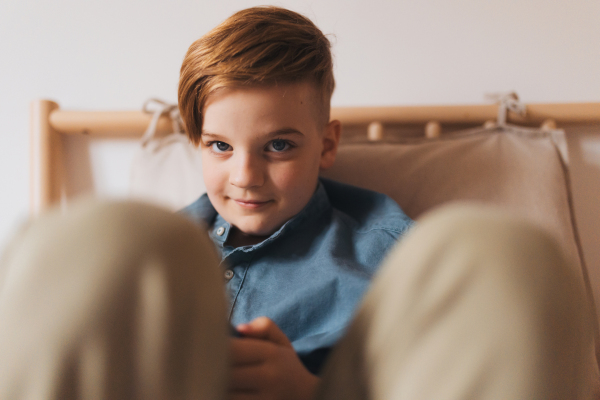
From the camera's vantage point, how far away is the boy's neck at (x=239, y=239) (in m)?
0.76

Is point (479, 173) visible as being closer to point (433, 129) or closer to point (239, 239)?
point (433, 129)

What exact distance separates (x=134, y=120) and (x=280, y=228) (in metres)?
0.53

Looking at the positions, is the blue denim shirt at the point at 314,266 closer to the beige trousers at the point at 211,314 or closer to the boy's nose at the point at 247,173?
the boy's nose at the point at 247,173

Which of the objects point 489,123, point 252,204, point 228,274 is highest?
point 489,123

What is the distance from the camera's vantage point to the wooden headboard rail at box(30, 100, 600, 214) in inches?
37.3

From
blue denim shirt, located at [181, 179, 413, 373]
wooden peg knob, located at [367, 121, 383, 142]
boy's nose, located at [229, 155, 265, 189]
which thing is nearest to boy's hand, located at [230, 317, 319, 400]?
blue denim shirt, located at [181, 179, 413, 373]

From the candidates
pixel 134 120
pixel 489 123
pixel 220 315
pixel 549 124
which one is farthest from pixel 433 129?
pixel 220 315

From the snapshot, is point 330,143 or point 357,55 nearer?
point 330,143

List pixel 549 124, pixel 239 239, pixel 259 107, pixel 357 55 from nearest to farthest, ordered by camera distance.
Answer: pixel 259 107 < pixel 239 239 < pixel 549 124 < pixel 357 55

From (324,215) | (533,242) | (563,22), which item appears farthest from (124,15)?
(533,242)

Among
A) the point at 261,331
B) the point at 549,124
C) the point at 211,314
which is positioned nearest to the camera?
the point at 211,314

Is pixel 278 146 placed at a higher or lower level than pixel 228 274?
higher

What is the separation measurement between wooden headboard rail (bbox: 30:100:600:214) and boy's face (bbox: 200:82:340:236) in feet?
0.96

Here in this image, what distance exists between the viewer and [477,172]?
85 cm
